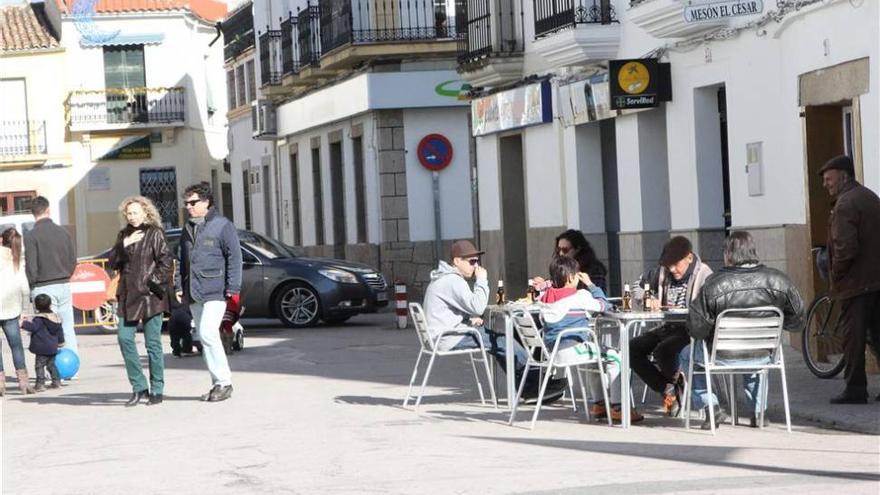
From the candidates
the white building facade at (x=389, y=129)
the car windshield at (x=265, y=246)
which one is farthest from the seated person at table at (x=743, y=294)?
the white building facade at (x=389, y=129)

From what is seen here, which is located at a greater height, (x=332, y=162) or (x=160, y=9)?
(x=160, y=9)

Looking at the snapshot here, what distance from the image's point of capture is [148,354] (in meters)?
16.4

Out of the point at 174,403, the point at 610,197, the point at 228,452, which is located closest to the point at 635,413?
the point at 228,452

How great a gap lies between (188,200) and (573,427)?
4942 mm

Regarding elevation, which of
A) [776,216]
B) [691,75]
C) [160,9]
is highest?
[160,9]

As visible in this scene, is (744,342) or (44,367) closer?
(744,342)

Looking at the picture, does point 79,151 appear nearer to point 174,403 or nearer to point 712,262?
point 712,262

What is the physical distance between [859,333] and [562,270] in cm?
235

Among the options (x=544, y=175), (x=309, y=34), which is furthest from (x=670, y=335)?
(x=309, y=34)

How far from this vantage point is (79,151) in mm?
59938

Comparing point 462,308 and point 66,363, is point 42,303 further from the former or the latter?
point 462,308

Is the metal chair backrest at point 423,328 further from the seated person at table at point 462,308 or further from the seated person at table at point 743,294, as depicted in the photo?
the seated person at table at point 743,294

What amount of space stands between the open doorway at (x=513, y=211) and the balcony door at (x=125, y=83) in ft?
102

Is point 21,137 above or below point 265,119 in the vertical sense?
above
